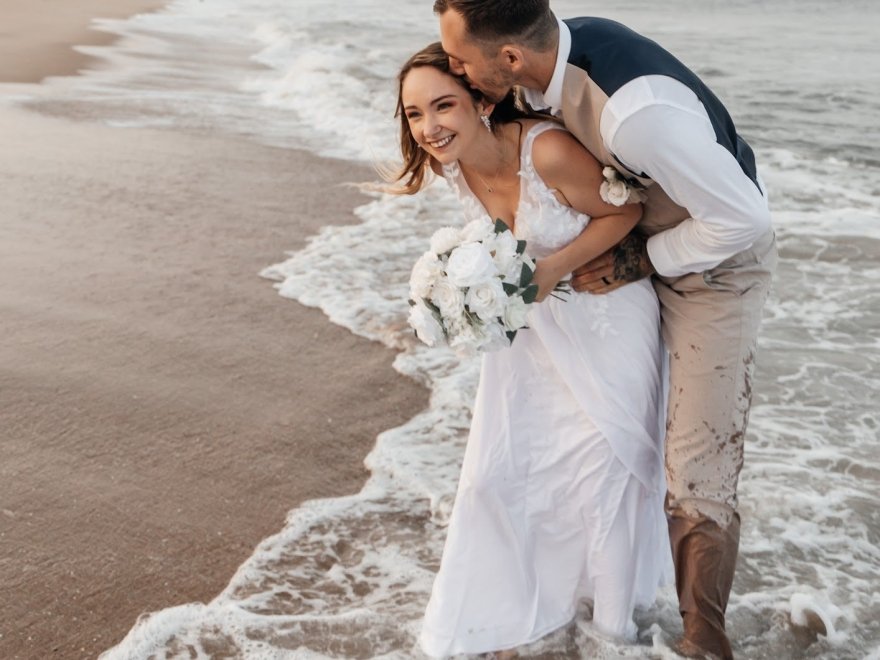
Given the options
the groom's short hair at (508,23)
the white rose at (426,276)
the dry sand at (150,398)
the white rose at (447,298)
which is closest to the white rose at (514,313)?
the white rose at (447,298)

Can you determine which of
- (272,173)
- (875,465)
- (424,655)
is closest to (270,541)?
(424,655)

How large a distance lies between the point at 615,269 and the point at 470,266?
0.50m

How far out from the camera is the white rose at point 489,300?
2.85 m

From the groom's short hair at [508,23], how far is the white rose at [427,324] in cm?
78

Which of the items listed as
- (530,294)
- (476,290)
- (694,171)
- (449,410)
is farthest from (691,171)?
(449,410)

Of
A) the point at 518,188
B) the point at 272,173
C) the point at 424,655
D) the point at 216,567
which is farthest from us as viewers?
the point at 272,173

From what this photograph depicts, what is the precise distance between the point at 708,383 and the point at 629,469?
365 mm

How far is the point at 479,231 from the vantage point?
9.77 ft

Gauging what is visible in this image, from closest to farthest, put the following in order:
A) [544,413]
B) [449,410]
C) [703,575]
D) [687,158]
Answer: [687,158], [703,575], [544,413], [449,410]

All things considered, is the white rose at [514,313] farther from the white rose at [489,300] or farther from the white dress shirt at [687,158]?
the white dress shirt at [687,158]

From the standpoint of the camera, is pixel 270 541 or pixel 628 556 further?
pixel 270 541

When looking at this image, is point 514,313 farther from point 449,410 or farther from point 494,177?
point 449,410

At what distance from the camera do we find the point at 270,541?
13.4 feet

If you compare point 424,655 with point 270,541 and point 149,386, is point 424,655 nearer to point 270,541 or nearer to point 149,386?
point 270,541
